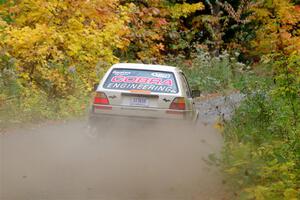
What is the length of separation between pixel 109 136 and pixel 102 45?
27.4 ft

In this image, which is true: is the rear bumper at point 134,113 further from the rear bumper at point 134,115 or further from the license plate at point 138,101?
the license plate at point 138,101

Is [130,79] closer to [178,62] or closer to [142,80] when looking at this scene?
[142,80]

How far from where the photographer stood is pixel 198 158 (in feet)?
34.8

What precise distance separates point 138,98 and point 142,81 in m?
0.49

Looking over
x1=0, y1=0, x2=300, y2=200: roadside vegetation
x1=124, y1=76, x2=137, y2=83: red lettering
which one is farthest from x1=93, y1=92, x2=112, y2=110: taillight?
x1=0, y1=0, x2=300, y2=200: roadside vegetation

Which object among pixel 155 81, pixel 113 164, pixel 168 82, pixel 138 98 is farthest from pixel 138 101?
pixel 113 164

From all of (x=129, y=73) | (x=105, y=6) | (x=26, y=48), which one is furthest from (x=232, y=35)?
(x=129, y=73)

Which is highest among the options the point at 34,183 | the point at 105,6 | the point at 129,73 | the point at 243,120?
the point at 105,6

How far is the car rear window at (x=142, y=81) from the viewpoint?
11.5m

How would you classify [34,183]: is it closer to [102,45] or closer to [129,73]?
[129,73]

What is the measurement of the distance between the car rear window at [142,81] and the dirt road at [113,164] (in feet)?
2.42

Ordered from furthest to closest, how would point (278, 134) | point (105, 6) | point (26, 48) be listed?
point (105, 6) → point (26, 48) → point (278, 134)

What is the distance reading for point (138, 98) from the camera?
11281 mm

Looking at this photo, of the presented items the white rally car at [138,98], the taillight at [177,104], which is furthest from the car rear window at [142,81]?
the taillight at [177,104]
